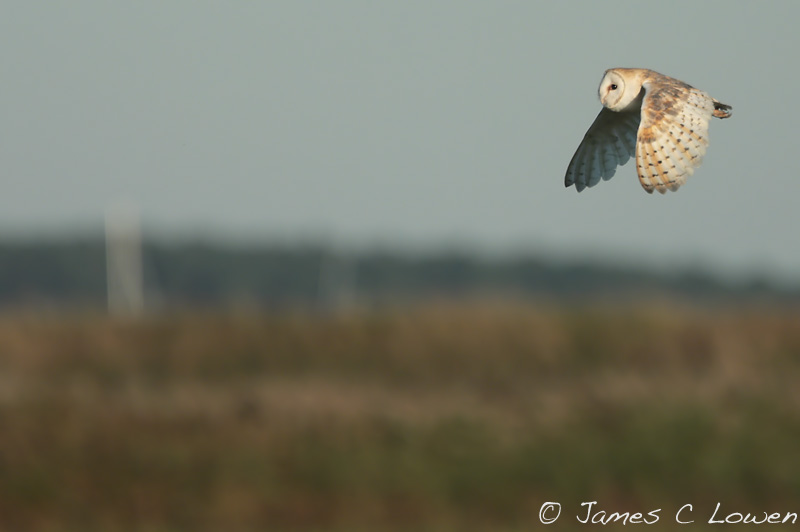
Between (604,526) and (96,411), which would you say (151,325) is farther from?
(604,526)

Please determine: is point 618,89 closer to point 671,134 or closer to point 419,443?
point 671,134

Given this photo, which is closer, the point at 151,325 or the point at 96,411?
the point at 96,411

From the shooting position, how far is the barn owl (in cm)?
115

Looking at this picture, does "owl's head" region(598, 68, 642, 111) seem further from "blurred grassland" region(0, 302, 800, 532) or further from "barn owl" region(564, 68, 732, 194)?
"blurred grassland" region(0, 302, 800, 532)

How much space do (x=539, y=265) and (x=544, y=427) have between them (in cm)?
4607

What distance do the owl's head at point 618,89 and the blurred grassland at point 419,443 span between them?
966 cm

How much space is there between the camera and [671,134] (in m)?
1.24

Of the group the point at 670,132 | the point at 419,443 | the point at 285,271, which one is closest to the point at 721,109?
the point at 670,132

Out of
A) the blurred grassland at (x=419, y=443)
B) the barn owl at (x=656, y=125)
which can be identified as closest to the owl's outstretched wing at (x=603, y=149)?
the barn owl at (x=656, y=125)

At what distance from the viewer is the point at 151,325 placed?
16141mm

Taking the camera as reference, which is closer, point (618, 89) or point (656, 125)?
point (618, 89)

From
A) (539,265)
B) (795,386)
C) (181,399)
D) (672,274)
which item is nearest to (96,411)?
Result: (181,399)

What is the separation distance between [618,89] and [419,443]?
1069cm

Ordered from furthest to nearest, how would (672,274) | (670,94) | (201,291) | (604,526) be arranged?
(201,291)
(672,274)
(604,526)
(670,94)
